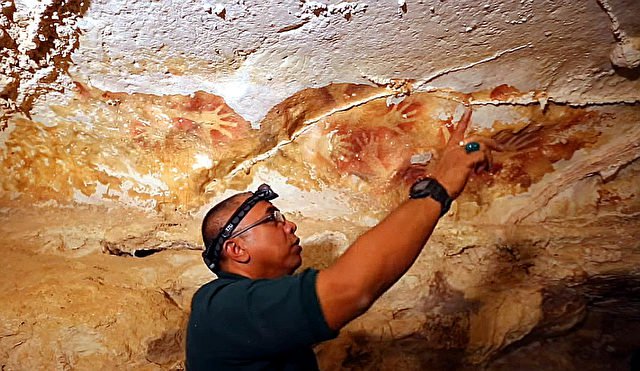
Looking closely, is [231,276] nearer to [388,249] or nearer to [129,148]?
[388,249]

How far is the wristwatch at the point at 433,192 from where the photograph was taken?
3.61ft

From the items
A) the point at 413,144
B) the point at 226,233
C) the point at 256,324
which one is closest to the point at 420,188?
the point at 256,324

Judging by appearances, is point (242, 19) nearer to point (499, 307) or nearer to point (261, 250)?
point (261, 250)

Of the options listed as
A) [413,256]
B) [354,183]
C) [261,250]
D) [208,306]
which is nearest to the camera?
[413,256]

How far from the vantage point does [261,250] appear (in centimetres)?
137

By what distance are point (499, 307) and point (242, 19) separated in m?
1.50

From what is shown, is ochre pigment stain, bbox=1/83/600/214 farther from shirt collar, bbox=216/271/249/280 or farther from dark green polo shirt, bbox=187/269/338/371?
dark green polo shirt, bbox=187/269/338/371

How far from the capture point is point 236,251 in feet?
4.47

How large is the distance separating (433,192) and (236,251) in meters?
0.57

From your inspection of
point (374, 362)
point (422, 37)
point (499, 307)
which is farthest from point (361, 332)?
point (422, 37)

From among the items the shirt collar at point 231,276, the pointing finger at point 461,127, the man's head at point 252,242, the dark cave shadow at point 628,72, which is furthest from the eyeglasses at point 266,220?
the dark cave shadow at point 628,72

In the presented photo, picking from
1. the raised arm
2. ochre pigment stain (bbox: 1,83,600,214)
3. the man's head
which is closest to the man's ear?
the man's head

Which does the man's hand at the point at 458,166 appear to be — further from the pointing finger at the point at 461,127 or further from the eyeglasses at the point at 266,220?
the pointing finger at the point at 461,127

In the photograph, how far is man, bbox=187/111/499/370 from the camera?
99 cm
